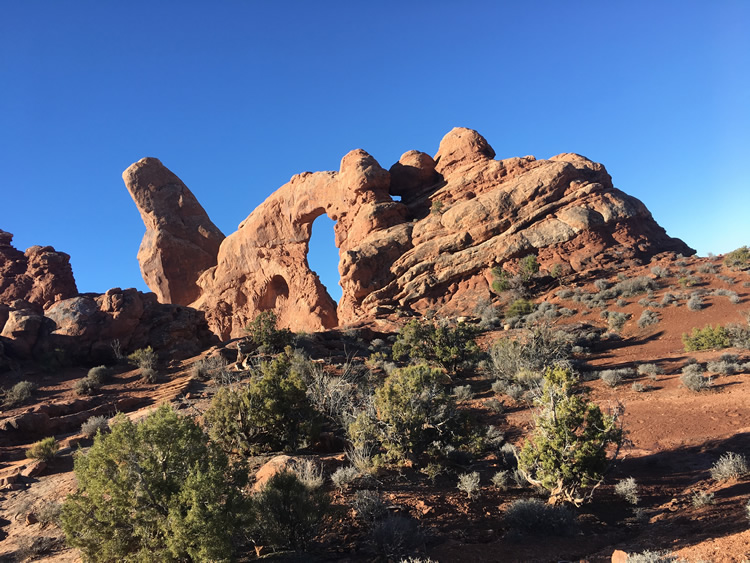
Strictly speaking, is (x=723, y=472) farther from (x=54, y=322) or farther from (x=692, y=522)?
(x=54, y=322)

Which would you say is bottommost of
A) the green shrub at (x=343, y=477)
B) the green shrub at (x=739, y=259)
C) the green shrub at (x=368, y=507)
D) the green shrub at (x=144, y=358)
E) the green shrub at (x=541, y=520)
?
the green shrub at (x=541, y=520)

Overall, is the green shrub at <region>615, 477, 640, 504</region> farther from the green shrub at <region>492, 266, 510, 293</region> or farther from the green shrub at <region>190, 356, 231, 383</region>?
the green shrub at <region>492, 266, 510, 293</region>

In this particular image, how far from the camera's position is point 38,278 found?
3041 centimetres

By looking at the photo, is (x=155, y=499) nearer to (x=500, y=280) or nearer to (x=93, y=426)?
(x=93, y=426)

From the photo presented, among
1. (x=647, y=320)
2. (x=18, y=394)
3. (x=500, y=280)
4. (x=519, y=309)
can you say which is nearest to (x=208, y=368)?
(x=18, y=394)

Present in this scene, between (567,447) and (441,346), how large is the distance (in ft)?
36.3

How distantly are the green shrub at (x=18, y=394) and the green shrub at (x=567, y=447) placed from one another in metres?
18.1

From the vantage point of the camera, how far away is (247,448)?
35.4ft

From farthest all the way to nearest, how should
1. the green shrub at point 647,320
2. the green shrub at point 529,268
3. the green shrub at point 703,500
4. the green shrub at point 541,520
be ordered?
the green shrub at point 529,268 < the green shrub at point 647,320 < the green shrub at point 703,500 < the green shrub at point 541,520

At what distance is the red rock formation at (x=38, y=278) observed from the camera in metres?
29.6

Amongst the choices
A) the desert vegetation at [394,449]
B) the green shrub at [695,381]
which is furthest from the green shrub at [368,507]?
the green shrub at [695,381]

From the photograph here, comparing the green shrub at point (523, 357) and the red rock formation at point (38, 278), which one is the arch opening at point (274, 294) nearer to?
the red rock formation at point (38, 278)

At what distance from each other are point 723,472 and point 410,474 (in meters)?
6.37

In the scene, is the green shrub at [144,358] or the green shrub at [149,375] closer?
the green shrub at [149,375]
